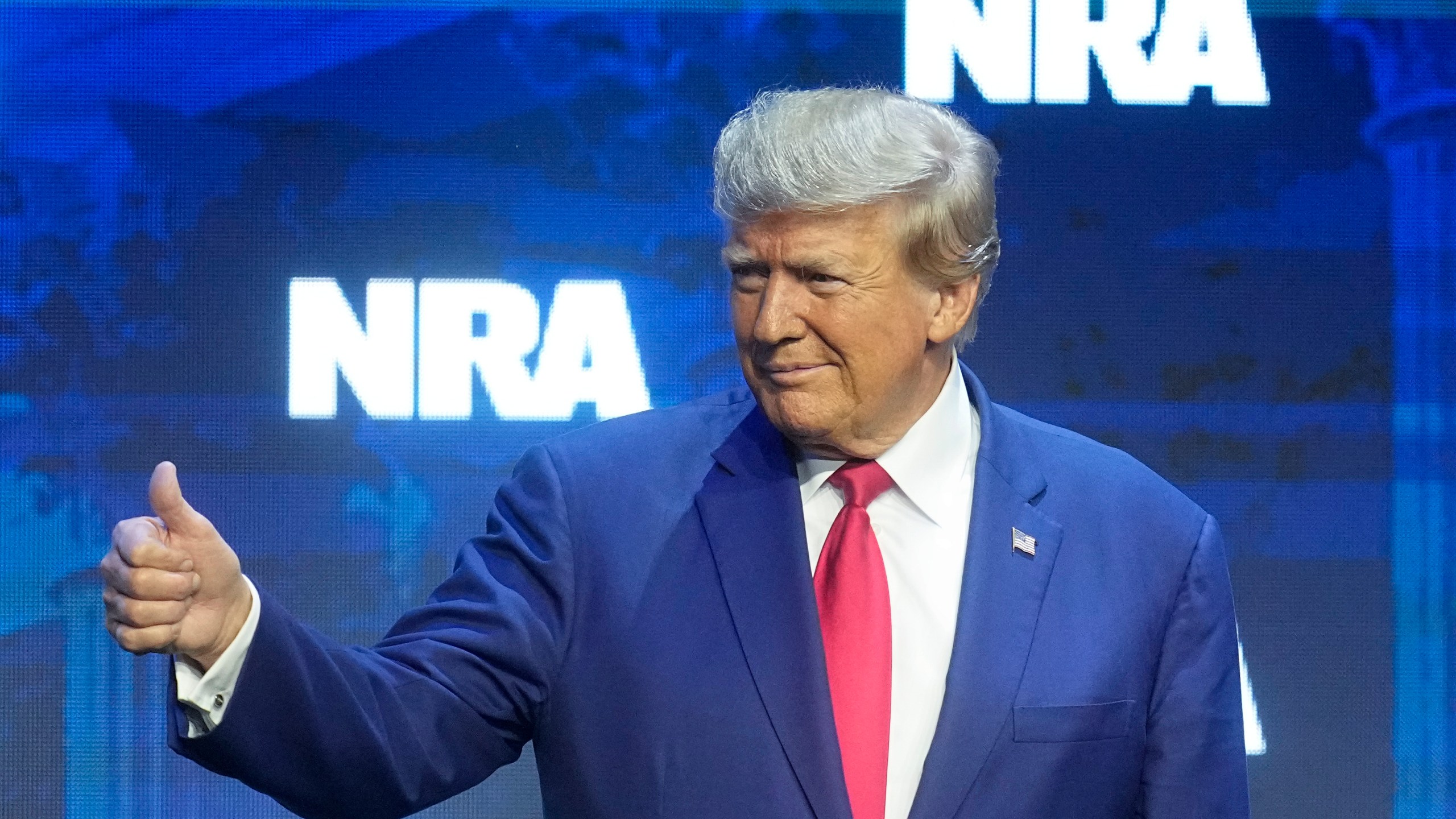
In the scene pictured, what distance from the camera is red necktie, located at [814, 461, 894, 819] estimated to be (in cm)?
142

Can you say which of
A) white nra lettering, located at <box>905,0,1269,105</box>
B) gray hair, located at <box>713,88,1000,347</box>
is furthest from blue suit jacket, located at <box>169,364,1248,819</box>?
white nra lettering, located at <box>905,0,1269,105</box>

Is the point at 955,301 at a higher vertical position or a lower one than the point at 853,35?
lower

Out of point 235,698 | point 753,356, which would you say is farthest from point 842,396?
point 235,698

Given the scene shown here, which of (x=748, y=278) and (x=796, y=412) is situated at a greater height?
(x=748, y=278)

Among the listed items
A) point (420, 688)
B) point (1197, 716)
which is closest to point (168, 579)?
point (420, 688)

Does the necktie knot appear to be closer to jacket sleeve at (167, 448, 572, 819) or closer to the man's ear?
the man's ear

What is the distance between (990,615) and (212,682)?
2.35ft

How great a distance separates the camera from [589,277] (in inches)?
105

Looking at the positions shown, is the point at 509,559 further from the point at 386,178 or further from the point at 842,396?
the point at 386,178

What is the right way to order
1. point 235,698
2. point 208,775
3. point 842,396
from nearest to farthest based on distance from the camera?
point 235,698 → point 842,396 → point 208,775

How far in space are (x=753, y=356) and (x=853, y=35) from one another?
4.48 ft

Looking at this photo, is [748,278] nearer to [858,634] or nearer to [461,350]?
[858,634]

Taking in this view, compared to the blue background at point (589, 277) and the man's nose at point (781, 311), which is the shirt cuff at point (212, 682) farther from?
the blue background at point (589, 277)

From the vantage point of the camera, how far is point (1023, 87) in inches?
106
